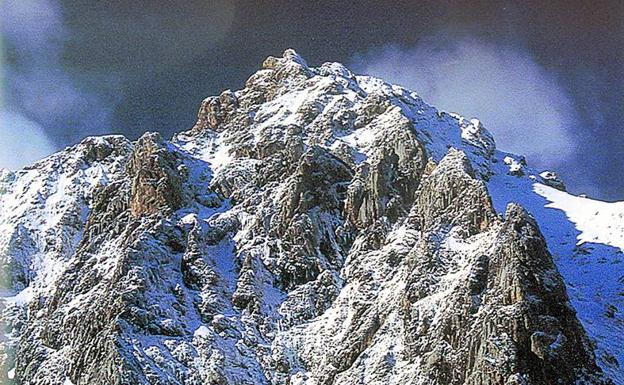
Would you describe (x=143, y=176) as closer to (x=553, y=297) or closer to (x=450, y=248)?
(x=450, y=248)

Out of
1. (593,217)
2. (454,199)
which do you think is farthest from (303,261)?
(593,217)

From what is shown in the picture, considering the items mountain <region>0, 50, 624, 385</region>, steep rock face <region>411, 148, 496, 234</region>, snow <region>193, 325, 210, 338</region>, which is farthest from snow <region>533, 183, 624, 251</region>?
snow <region>193, 325, 210, 338</region>

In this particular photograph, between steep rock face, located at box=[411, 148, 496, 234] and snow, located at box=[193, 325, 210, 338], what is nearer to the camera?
snow, located at box=[193, 325, 210, 338]

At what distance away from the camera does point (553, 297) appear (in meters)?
75.1

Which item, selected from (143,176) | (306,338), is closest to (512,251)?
(306,338)

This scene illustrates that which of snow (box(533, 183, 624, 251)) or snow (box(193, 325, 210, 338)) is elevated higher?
snow (box(533, 183, 624, 251))

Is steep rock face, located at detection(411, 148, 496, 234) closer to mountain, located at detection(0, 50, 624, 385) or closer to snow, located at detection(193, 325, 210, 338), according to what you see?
mountain, located at detection(0, 50, 624, 385)

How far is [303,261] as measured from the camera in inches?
3905

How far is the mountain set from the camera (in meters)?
76.1

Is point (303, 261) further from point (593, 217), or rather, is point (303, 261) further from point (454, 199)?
point (593, 217)

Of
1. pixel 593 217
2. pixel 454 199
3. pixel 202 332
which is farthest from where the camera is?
pixel 593 217

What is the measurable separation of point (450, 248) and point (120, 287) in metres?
37.3

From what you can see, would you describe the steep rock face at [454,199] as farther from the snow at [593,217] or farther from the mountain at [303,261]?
the snow at [593,217]

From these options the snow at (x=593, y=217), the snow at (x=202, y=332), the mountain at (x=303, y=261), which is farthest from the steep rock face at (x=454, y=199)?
the snow at (x=202, y=332)
